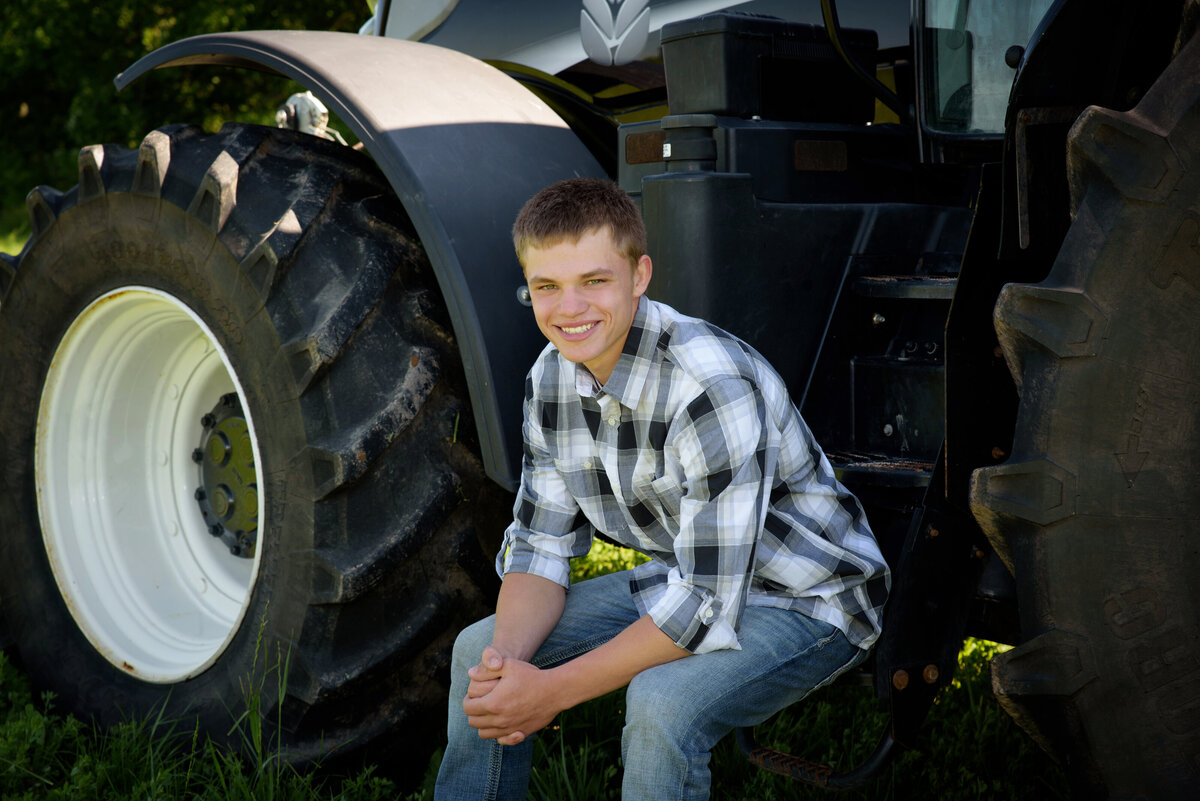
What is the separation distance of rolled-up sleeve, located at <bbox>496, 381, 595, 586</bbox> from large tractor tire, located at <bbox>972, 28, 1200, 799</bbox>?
30.8 inches

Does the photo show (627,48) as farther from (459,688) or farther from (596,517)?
(459,688)

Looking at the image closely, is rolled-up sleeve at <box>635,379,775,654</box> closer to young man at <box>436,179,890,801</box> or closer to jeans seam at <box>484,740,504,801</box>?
young man at <box>436,179,890,801</box>

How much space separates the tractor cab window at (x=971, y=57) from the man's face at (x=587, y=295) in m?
0.67

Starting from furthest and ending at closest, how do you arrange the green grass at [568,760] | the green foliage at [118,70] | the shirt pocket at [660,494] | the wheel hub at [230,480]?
the green foliage at [118,70] < the wheel hub at [230,480] < the green grass at [568,760] < the shirt pocket at [660,494]

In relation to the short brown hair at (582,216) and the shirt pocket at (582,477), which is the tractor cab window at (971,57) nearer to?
the short brown hair at (582,216)

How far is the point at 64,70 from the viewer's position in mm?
16062

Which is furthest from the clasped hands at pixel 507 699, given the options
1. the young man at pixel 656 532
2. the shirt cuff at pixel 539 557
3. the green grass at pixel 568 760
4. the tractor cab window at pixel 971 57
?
the tractor cab window at pixel 971 57

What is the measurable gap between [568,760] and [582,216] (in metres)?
1.23

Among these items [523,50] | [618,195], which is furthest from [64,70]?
[618,195]

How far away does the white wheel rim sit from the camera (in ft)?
8.88

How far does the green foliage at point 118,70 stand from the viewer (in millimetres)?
15305

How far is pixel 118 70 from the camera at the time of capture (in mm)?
15586

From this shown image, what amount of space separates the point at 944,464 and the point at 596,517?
616mm

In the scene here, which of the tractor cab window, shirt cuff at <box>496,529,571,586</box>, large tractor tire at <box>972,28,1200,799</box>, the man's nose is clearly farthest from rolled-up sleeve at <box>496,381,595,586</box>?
the tractor cab window
